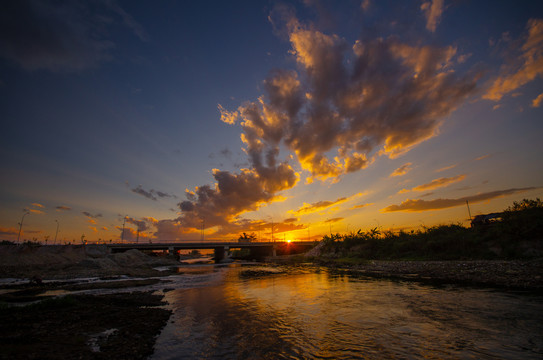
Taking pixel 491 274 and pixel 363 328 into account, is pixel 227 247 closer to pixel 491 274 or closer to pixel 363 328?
pixel 491 274

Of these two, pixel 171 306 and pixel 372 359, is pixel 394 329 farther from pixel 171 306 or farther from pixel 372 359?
pixel 171 306

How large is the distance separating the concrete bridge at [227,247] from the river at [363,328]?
9015 cm

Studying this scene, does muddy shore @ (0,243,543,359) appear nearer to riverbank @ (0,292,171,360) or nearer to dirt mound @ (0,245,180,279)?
riverbank @ (0,292,171,360)

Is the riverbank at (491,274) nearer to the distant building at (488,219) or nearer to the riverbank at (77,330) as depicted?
the distant building at (488,219)

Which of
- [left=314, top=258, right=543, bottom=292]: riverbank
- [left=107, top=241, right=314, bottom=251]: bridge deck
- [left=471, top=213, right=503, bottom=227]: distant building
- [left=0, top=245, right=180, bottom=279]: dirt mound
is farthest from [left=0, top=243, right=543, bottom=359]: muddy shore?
[left=107, top=241, right=314, bottom=251]: bridge deck

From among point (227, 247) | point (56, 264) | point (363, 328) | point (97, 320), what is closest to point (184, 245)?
point (227, 247)

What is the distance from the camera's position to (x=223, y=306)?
20.5m

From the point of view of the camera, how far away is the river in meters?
10.4

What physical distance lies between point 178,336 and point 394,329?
40.5 ft

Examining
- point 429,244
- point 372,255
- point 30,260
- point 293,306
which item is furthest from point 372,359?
point 30,260

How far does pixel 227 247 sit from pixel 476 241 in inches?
4017

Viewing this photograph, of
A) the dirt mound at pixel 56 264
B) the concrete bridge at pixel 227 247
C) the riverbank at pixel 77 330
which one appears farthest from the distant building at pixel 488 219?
the concrete bridge at pixel 227 247

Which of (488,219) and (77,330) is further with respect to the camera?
(488,219)

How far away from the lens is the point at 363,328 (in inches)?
539
